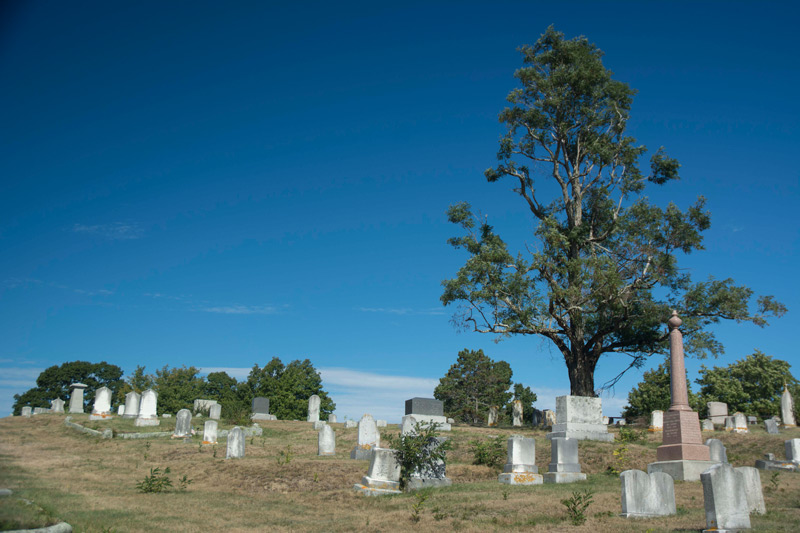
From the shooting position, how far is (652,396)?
44.3 m

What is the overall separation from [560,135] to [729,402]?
3109 centimetres

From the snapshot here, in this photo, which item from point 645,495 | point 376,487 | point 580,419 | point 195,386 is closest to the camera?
point 645,495

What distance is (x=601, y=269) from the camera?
24109 millimetres

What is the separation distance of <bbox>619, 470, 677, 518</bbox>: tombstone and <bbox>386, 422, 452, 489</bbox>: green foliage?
4.80 metres

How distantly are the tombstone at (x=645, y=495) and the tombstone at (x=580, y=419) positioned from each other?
11.1 metres

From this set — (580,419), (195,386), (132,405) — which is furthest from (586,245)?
(195,386)

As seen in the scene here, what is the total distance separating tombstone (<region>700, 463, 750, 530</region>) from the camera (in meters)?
7.87

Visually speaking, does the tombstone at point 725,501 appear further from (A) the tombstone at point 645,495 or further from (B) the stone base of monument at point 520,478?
(B) the stone base of monument at point 520,478

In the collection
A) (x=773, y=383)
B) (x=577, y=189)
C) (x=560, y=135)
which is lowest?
(x=773, y=383)

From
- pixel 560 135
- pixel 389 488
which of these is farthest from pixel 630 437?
pixel 560 135

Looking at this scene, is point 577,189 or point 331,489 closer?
point 331,489

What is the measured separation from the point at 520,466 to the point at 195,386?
55.4 meters

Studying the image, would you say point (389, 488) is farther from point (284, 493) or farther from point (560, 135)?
point (560, 135)

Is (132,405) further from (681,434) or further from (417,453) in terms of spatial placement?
(681,434)
